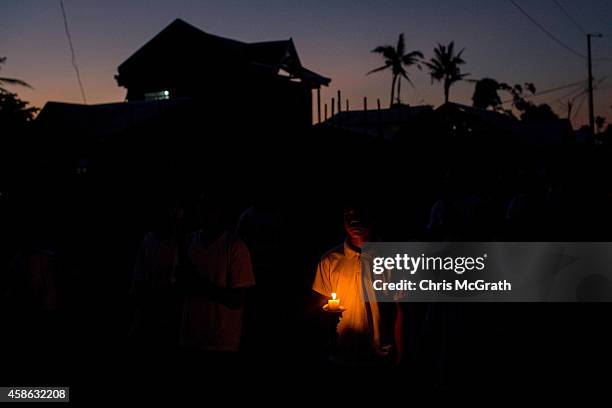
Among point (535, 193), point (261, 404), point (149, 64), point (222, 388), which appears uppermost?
point (149, 64)

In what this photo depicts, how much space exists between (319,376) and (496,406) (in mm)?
2111

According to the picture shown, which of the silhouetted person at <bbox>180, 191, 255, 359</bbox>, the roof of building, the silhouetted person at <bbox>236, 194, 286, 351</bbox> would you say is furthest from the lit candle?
the roof of building

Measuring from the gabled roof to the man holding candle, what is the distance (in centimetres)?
2264

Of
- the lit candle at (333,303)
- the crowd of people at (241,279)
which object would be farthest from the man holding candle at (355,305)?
the lit candle at (333,303)

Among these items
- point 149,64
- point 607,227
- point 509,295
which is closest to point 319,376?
point 509,295

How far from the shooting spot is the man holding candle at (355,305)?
517cm

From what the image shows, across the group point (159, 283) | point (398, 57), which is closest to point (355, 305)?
point (159, 283)

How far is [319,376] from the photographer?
7.88 meters

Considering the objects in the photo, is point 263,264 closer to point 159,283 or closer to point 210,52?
point 159,283

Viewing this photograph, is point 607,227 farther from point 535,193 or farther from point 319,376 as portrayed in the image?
point 319,376

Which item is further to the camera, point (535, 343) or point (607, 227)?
point (607, 227)

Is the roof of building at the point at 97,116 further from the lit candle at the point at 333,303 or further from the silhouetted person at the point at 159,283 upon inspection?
the lit candle at the point at 333,303

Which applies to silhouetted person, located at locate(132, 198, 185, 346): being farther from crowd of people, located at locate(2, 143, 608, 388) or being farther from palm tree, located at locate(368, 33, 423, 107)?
palm tree, located at locate(368, 33, 423, 107)

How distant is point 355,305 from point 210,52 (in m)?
24.1
